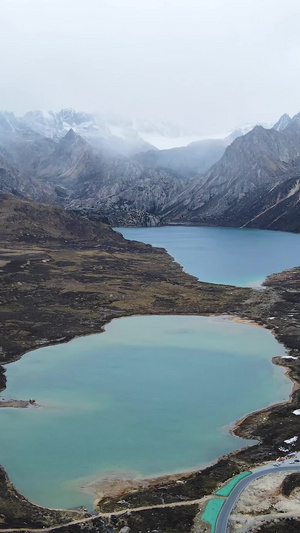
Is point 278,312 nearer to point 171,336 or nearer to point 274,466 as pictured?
point 171,336

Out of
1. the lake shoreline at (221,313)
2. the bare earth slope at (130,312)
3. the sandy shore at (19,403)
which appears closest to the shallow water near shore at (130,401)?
the sandy shore at (19,403)

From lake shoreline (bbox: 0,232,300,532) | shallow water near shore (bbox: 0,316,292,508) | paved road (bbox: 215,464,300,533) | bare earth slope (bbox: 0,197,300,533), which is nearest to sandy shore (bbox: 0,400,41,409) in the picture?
shallow water near shore (bbox: 0,316,292,508)

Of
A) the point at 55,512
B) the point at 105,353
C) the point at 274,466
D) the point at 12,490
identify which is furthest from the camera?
the point at 105,353

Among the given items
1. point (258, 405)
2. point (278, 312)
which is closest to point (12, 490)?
point (258, 405)

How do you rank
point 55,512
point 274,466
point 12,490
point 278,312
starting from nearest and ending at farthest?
1. point 55,512
2. point 12,490
3. point 274,466
4. point 278,312

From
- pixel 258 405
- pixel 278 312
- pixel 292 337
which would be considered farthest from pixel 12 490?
pixel 278 312

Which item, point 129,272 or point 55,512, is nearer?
point 55,512
